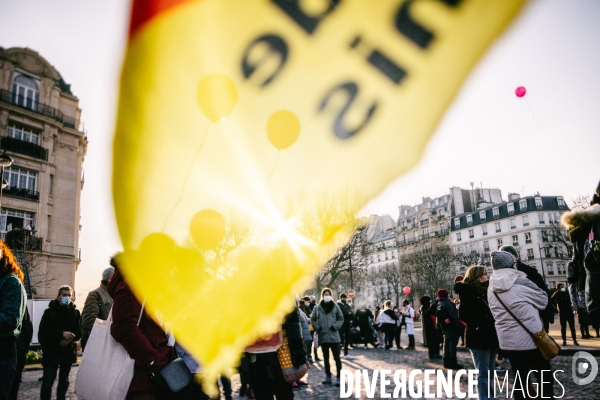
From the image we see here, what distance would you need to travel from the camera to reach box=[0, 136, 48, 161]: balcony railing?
25094 mm

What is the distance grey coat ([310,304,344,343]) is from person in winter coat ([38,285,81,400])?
387 centimetres

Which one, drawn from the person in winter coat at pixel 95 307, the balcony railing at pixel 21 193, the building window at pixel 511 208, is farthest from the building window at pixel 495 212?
the person in winter coat at pixel 95 307

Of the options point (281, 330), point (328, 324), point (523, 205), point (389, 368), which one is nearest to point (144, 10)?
point (281, 330)

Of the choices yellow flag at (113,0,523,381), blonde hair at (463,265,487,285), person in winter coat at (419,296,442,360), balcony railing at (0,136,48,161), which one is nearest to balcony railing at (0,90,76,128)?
balcony railing at (0,136,48,161)

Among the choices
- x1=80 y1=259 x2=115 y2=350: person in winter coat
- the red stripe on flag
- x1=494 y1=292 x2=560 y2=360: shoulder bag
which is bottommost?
x1=494 y1=292 x2=560 y2=360: shoulder bag

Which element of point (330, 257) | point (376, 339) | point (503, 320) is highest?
point (330, 257)

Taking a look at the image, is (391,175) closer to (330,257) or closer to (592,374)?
(592,374)

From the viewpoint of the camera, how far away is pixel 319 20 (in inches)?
202

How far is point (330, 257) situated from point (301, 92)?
67.4 feet

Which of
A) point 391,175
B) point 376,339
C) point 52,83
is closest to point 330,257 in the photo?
point 376,339

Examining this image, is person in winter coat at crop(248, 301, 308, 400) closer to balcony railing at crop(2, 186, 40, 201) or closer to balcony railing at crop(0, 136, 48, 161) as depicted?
balcony railing at crop(2, 186, 40, 201)

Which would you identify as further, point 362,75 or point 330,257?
point 330,257

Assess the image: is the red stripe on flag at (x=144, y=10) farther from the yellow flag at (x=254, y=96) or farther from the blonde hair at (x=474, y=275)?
the blonde hair at (x=474, y=275)

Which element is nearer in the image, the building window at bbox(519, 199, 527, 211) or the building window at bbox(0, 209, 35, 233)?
the building window at bbox(0, 209, 35, 233)
